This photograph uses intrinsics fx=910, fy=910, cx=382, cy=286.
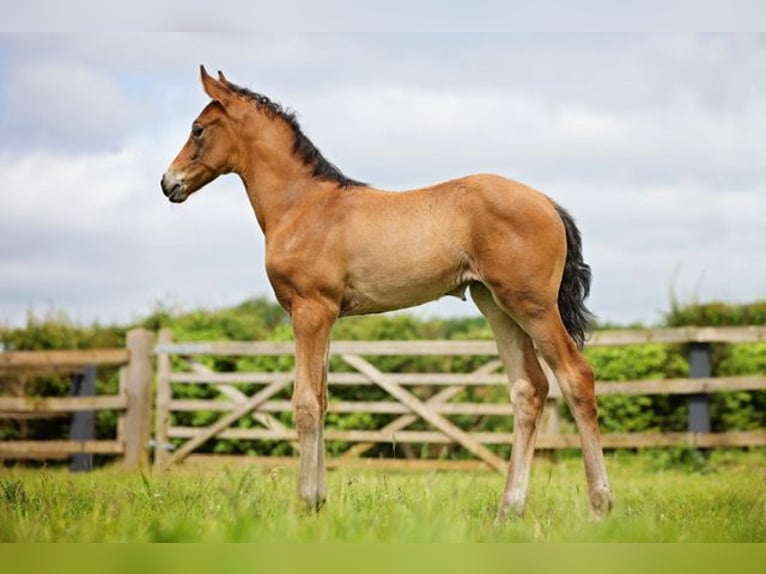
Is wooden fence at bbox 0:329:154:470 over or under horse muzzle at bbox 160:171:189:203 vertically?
under

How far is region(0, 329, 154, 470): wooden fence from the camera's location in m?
12.5

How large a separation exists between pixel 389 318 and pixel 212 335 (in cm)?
269

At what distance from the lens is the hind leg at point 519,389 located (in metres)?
5.66

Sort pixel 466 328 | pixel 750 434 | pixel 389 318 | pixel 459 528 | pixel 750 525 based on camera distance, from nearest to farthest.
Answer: pixel 459 528 → pixel 750 525 → pixel 750 434 → pixel 389 318 → pixel 466 328

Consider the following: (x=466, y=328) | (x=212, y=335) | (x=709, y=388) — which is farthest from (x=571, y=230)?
(x=466, y=328)

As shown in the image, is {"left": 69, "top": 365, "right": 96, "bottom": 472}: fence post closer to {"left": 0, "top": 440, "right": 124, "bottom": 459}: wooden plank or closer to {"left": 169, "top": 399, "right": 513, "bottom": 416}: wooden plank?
{"left": 0, "top": 440, "right": 124, "bottom": 459}: wooden plank

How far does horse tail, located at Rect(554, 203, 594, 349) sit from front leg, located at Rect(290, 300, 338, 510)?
1510 mm

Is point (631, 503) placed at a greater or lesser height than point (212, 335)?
lesser

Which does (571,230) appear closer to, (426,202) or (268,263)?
(426,202)

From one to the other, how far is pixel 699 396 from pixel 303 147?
8032mm

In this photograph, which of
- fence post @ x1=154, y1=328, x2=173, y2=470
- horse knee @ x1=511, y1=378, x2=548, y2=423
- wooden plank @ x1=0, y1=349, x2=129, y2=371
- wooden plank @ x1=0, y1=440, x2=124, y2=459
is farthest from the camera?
fence post @ x1=154, y1=328, x2=173, y2=470

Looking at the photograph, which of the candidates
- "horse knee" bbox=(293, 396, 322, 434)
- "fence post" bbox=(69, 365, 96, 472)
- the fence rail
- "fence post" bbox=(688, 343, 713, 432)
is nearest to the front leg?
"horse knee" bbox=(293, 396, 322, 434)

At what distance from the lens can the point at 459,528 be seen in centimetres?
427

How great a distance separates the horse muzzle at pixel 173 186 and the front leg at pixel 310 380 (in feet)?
4.27
